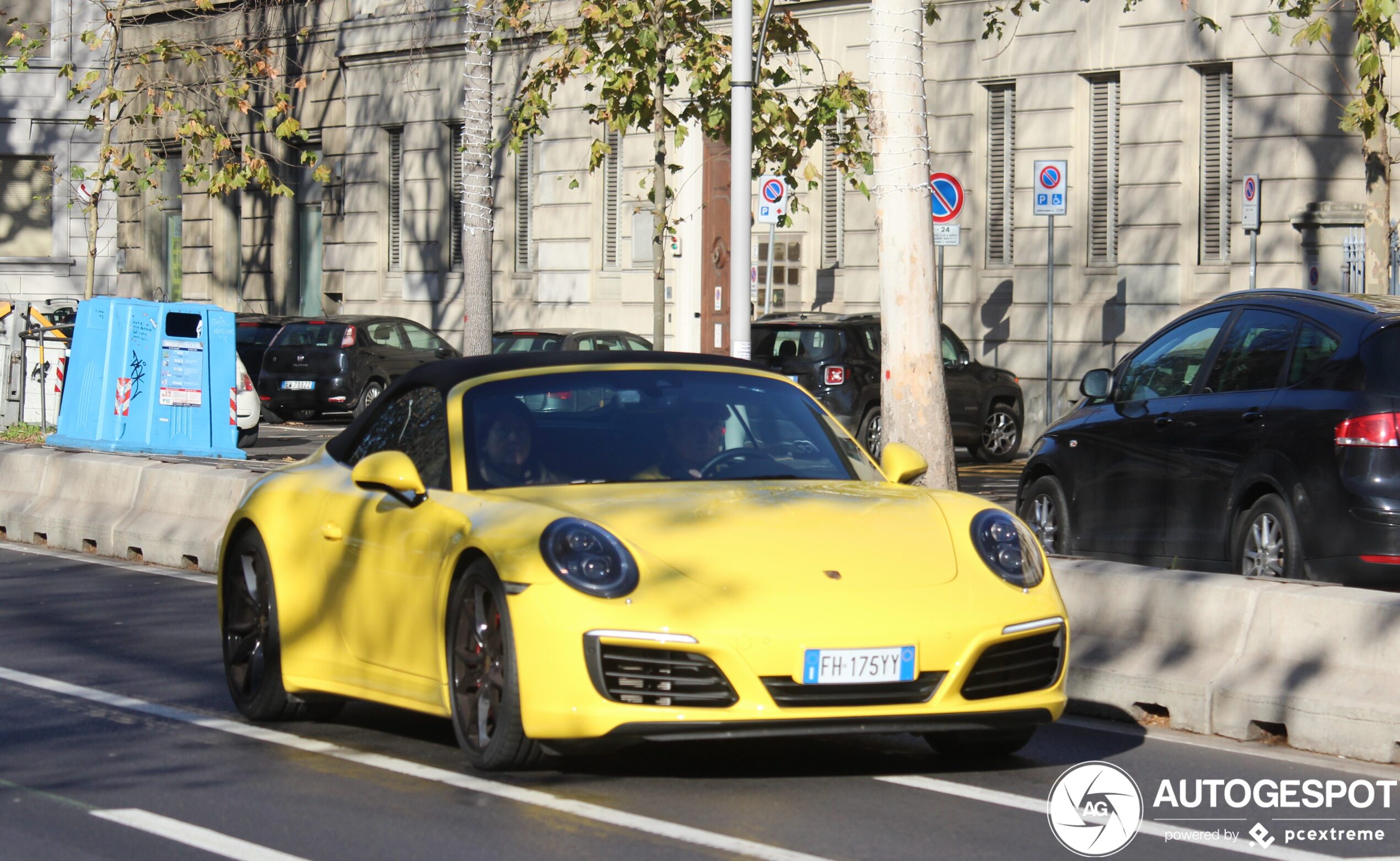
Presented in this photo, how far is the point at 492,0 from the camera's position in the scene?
19.9 meters

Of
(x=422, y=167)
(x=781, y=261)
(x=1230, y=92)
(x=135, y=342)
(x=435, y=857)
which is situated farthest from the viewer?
(x=422, y=167)

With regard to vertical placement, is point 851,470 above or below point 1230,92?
below

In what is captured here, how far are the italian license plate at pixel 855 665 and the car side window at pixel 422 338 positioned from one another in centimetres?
2634

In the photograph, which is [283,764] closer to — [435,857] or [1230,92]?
[435,857]

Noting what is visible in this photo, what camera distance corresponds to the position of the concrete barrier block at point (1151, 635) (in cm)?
803

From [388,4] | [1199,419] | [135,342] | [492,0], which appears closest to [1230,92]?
[492,0]

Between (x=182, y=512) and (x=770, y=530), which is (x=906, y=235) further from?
(x=770, y=530)

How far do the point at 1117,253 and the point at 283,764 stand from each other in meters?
21.2

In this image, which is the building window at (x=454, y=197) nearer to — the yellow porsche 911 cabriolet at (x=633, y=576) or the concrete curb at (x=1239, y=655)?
the concrete curb at (x=1239, y=655)

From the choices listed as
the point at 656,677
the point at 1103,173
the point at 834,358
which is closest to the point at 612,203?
the point at 1103,173

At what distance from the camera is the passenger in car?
23.4 ft

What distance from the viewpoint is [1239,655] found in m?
7.95

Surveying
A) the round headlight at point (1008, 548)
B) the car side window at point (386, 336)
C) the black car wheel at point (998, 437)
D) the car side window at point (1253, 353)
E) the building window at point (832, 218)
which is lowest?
the black car wheel at point (998, 437)

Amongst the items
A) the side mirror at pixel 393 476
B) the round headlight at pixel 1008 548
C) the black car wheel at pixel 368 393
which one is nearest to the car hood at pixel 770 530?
the round headlight at pixel 1008 548
